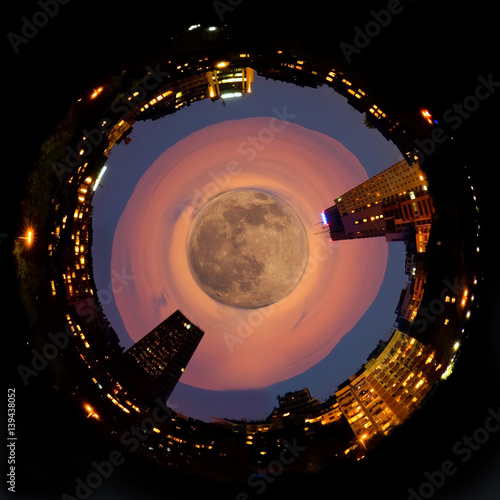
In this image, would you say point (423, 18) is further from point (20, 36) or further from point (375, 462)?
point (375, 462)

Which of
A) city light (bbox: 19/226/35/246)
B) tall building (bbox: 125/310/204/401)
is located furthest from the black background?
tall building (bbox: 125/310/204/401)

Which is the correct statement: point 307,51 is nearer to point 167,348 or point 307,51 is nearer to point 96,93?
point 96,93

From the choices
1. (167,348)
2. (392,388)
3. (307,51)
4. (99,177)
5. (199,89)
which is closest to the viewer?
(307,51)

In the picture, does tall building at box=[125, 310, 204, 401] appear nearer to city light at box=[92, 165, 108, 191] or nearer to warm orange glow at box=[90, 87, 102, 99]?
city light at box=[92, 165, 108, 191]

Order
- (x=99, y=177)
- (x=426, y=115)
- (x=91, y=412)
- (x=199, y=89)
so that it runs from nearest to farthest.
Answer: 1. (x=426, y=115)
2. (x=91, y=412)
3. (x=199, y=89)
4. (x=99, y=177)

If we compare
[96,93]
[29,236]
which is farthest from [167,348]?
[96,93]

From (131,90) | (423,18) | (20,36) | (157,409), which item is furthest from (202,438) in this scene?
(423,18)
